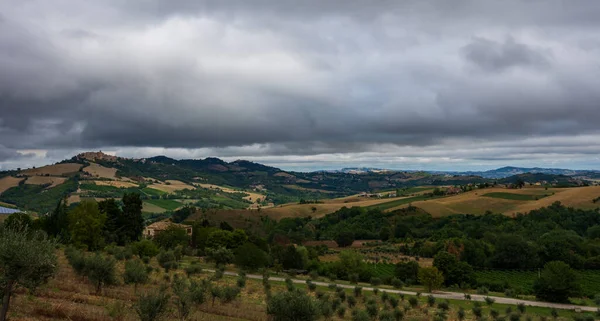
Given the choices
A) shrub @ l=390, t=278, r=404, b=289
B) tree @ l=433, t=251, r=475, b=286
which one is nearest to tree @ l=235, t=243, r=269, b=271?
shrub @ l=390, t=278, r=404, b=289

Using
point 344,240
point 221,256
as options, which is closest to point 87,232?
point 221,256

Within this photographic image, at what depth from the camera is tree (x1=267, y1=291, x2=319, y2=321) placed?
944 inches

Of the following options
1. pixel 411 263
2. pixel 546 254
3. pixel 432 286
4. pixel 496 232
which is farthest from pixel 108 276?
pixel 496 232

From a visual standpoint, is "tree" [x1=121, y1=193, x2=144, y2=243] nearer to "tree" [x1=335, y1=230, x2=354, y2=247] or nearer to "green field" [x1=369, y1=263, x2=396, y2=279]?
"green field" [x1=369, y1=263, x2=396, y2=279]

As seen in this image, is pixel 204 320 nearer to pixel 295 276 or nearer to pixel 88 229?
pixel 295 276

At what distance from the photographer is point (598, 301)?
200 feet

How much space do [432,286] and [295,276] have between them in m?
24.7

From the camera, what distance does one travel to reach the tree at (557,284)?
67.4 metres

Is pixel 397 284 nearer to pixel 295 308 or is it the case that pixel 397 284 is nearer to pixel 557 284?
pixel 557 284

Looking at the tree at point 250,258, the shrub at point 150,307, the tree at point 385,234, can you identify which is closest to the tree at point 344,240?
the tree at point 385,234

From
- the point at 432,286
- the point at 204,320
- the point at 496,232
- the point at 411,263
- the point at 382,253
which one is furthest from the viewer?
the point at 496,232

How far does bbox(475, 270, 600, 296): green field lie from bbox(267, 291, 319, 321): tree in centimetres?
6977

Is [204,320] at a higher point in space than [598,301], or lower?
higher

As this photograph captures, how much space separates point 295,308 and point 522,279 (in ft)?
292
